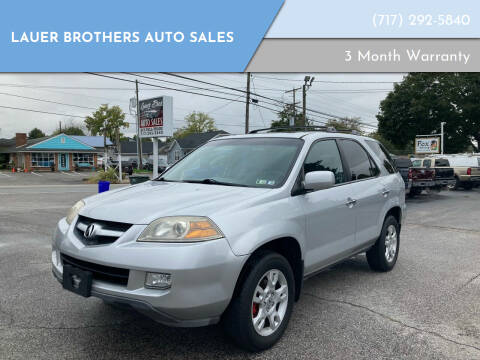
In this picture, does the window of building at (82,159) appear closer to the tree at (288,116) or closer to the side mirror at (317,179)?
the tree at (288,116)

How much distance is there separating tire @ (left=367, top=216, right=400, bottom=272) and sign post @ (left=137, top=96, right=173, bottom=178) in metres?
14.3

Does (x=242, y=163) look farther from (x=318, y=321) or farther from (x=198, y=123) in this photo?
(x=198, y=123)

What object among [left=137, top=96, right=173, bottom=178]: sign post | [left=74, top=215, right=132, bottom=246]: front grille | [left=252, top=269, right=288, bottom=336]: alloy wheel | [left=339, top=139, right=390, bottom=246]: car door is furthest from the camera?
[left=137, top=96, right=173, bottom=178]: sign post

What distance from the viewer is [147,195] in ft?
11.3

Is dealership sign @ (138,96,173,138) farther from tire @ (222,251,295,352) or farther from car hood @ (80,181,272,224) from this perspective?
tire @ (222,251,295,352)

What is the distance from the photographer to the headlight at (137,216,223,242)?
2811 mm

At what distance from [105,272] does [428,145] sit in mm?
44387

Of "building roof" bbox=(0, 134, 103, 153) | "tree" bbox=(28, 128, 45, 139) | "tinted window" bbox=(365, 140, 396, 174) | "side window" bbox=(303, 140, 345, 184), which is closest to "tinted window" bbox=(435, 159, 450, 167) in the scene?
"tinted window" bbox=(365, 140, 396, 174)

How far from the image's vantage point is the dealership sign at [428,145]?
4131 cm

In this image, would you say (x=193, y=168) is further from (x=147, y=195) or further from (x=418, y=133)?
(x=418, y=133)

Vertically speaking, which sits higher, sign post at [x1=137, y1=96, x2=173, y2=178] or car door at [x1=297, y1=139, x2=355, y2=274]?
sign post at [x1=137, y1=96, x2=173, y2=178]

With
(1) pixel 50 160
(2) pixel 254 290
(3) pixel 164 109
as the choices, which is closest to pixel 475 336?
(2) pixel 254 290

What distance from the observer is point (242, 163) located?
4051 millimetres

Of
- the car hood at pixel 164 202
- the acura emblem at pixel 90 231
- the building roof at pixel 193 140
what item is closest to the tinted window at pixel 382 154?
the car hood at pixel 164 202
